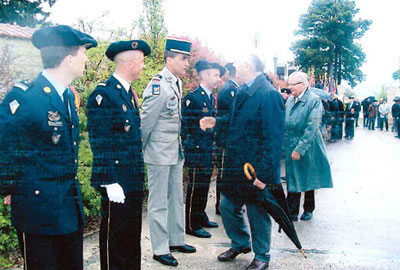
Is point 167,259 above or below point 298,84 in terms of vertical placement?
below

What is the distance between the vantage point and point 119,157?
2914 mm

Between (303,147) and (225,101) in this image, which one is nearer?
(303,147)

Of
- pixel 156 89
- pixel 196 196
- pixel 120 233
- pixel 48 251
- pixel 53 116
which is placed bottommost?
pixel 196 196

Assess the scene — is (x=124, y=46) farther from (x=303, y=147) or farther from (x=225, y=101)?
(x=303, y=147)

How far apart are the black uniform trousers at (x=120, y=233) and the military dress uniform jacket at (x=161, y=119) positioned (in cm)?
78

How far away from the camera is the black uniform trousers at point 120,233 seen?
296 centimetres

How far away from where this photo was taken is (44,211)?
86.9 inches

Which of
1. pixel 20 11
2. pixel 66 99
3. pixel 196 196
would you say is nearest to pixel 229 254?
pixel 196 196

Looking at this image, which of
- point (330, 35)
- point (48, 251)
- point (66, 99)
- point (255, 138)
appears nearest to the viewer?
point (48, 251)

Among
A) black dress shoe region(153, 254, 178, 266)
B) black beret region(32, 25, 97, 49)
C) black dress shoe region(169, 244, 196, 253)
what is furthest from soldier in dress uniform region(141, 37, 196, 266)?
black beret region(32, 25, 97, 49)

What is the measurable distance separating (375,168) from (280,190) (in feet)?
22.8

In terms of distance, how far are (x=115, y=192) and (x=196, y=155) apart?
2094 millimetres

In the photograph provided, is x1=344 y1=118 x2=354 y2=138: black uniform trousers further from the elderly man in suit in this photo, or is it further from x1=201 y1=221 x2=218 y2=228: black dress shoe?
x1=201 y1=221 x2=218 y2=228: black dress shoe

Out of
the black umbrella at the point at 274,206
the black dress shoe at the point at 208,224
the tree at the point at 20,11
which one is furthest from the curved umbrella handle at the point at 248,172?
the tree at the point at 20,11
